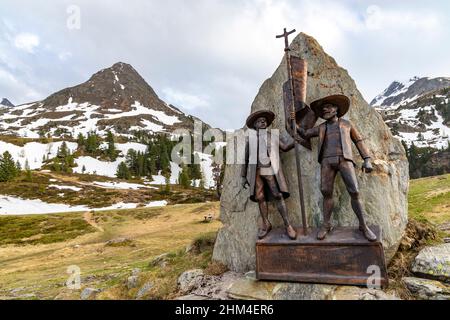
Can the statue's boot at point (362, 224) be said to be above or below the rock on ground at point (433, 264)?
above

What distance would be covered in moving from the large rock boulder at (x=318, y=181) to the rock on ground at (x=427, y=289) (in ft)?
2.79

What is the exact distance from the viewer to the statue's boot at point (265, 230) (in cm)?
728

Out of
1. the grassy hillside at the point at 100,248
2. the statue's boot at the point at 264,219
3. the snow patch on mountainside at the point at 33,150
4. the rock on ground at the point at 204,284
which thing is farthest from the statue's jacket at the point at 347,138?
the snow patch on mountainside at the point at 33,150

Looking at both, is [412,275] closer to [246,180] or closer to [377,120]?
[377,120]

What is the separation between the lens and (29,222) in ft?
157

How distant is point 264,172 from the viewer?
732 centimetres

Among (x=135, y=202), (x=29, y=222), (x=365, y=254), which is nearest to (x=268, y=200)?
(x=365, y=254)

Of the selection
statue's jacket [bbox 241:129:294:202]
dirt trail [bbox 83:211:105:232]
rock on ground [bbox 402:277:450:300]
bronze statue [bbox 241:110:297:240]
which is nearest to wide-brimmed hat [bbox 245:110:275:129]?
bronze statue [bbox 241:110:297:240]

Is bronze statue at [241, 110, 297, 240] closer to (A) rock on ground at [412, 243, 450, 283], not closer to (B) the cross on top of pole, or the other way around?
(B) the cross on top of pole

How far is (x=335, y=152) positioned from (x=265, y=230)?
96.0 inches

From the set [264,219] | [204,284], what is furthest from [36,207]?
[264,219]

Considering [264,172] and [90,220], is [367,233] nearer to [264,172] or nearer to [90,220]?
[264,172]

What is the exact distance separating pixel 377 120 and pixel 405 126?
201171 millimetres

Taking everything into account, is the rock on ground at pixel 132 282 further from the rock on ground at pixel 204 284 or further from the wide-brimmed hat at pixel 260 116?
the wide-brimmed hat at pixel 260 116
